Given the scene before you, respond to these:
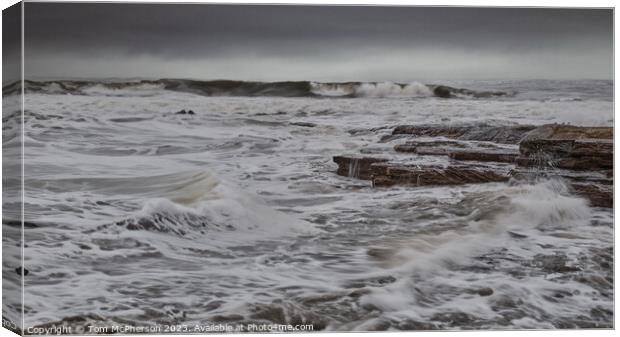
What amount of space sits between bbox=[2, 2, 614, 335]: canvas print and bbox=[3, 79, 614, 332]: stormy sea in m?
0.01

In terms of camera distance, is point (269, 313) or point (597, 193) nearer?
point (269, 313)

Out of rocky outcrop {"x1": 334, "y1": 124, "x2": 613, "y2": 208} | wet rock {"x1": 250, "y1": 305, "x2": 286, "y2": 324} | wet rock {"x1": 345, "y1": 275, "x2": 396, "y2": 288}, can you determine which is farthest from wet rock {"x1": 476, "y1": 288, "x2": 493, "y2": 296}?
wet rock {"x1": 250, "y1": 305, "x2": 286, "y2": 324}

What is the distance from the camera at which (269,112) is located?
255 inches

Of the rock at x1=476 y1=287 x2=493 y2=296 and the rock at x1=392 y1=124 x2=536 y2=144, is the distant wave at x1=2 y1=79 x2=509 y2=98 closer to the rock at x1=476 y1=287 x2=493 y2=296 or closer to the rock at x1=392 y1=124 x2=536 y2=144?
the rock at x1=392 y1=124 x2=536 y2=144

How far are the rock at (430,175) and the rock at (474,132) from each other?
0.64 feet

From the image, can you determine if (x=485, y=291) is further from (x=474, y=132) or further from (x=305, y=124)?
(x=305, y=124)

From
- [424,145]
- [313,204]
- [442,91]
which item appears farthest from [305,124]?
[442,91]

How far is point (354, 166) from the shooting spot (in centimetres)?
645

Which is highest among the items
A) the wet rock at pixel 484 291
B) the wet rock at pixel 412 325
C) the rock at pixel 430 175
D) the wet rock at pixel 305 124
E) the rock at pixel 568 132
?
the wet rock at pixel 305 124

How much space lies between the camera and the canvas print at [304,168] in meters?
6.12

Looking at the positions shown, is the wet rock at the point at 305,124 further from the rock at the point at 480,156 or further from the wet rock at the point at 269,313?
the wet rock at the point at 269,313

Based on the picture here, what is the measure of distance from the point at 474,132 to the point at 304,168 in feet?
3.44

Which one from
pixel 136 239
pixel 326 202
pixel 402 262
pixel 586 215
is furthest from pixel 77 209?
pixel 586 215

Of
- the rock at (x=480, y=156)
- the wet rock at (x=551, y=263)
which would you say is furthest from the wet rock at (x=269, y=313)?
the wet rock at (x=551, y=263)
